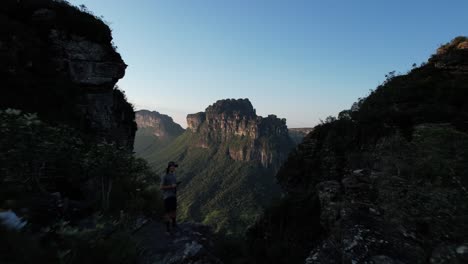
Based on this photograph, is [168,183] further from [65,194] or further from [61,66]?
[61,66]

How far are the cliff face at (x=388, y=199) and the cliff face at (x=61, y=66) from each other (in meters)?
10.2

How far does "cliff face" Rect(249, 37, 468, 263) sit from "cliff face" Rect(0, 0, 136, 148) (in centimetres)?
1020

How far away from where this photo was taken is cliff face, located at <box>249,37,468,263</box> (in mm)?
5434

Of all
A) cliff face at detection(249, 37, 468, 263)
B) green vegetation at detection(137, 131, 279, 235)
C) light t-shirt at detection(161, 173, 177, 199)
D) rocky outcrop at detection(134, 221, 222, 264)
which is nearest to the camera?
cliff face at detection(249, 37, 468, 263)

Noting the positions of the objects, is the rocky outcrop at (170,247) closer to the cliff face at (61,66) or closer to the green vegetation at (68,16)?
the cliff face at (61,66)

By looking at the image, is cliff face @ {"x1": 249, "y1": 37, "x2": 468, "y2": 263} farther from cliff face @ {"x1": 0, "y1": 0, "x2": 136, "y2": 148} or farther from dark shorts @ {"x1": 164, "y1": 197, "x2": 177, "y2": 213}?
cliff face @ {"x1": 0, "y1": 0, "x2": 136, "y2": 148}

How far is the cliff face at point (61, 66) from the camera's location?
38.2 ft

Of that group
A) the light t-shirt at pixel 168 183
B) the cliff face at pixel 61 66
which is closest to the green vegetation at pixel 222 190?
the cliff face at pixel 61 66

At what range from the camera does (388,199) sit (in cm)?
716

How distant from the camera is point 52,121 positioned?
11031 mm

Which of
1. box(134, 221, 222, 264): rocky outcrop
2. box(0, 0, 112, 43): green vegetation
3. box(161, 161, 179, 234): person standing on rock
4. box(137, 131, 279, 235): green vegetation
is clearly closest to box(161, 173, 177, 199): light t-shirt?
box(161, 161, 179, 234): person standing on rock

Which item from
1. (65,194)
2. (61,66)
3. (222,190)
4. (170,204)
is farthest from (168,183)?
(222,190)

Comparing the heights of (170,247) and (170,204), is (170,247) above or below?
below

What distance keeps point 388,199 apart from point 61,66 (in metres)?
15.6
